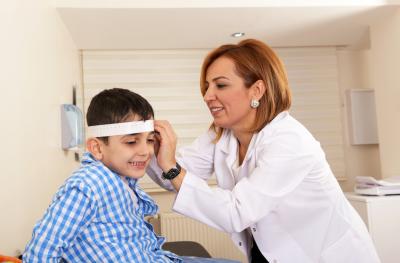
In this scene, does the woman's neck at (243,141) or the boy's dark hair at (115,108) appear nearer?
the boy's dark hair at (115,108)

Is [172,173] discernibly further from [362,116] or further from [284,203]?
[362,116]

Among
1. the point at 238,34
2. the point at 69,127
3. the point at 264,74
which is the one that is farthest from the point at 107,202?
the point at 238,34

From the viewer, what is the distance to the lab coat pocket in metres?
1.58

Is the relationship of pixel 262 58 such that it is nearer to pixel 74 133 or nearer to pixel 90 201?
pixel 90 201

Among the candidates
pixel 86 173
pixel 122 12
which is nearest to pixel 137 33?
pixel 122 12

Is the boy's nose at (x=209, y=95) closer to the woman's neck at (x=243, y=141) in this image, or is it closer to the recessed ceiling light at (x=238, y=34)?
the woman's neck at (x=243, y=141)

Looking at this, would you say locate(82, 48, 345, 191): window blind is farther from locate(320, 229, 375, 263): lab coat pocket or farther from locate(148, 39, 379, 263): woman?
locate(320, 229, 375, 263): lab coat pocket

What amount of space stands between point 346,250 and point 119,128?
0.93 meters

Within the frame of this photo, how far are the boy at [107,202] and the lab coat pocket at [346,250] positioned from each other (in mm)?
542

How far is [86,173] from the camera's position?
1.14 meters

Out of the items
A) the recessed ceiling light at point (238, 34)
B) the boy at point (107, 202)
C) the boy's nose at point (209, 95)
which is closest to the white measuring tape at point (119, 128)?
the boy at point (107, 202)

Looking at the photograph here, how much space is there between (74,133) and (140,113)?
170cm

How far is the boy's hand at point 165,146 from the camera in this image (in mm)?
1434

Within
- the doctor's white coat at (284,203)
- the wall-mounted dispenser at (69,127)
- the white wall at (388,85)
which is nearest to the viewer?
the doctor's white coat at (284,203)
